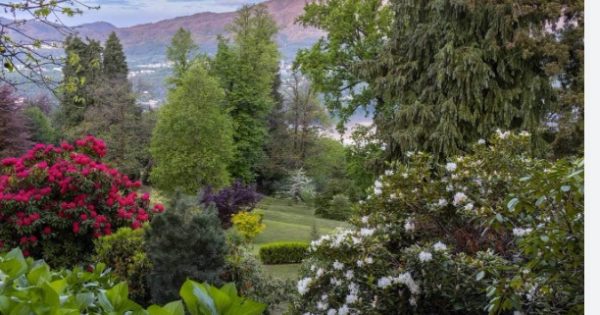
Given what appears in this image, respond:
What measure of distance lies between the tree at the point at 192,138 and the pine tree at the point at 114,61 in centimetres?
601

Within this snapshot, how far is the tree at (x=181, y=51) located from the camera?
24.4 m

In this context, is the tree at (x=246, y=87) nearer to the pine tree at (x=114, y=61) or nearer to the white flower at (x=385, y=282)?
the pine tree at (x=114, y=61)

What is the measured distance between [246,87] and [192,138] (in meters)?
4.10

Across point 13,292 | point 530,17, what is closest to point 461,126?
point 530,17

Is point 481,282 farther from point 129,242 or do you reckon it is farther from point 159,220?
point 129,242

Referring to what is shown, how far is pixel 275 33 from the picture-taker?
84.2 ft

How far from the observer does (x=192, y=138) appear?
20.5m

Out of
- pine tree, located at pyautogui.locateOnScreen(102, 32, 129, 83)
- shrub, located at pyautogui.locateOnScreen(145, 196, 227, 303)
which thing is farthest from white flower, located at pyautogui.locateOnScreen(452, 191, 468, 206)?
pine tree, located at pyautogui.locateOnScreen(102, 32, 129, 83)

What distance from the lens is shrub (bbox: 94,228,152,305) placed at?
5.64m

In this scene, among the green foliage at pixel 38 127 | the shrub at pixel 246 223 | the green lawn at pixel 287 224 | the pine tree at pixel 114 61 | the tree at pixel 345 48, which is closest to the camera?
the shrub at pixel 246 223

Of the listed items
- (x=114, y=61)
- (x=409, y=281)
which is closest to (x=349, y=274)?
(x=409, y=281)

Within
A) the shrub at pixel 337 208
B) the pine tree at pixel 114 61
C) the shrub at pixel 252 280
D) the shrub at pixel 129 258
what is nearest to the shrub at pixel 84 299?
the shrub at pixel 252 280

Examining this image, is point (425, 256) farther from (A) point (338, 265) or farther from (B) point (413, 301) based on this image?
(A) point (338, 265)

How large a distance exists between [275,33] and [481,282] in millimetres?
23551
